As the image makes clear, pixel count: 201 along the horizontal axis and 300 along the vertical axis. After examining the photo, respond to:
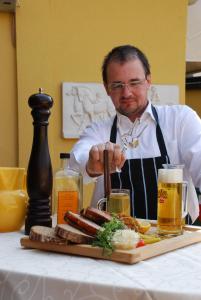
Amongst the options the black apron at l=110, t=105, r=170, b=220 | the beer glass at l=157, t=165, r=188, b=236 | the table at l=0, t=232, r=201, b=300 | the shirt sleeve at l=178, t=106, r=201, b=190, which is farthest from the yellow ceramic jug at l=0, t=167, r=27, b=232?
the shirt sleeve at l=178, t=106, r=201, b=190

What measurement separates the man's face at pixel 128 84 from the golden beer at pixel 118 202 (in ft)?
2.48

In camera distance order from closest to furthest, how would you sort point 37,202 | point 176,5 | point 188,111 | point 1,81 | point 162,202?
point 162,202 → point 37,202 → point 188,111 → point 1,81 → point 176,5

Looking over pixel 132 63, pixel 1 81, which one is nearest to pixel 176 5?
pixel 1 81

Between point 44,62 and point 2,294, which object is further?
point 44,62

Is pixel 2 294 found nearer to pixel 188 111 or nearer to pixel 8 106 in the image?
pixel 188 111

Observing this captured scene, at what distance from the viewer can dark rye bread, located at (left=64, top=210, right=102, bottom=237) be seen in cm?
138

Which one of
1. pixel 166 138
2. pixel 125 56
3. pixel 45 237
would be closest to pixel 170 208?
pixel 45 237

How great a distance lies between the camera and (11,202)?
1.71 m

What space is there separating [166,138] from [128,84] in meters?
0.31

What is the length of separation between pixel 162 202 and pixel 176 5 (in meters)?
2.60

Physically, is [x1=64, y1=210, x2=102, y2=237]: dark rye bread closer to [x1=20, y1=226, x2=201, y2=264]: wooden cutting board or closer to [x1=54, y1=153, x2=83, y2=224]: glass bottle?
[x1=20, y1=226, x2=201, y2=264]: wooden cutting board

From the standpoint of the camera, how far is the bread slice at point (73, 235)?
4.37ft

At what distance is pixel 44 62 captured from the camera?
3.38 m

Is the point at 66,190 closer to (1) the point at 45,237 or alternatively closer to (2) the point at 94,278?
(1) the point at 45,237
